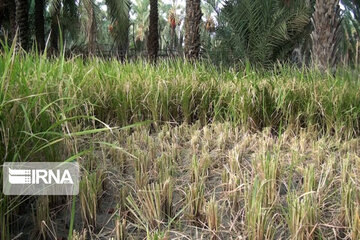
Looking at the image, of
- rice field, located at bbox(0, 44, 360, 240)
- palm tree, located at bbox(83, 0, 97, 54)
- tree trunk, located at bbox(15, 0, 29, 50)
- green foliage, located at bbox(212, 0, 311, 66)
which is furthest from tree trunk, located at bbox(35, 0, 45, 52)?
rice field, located at bbox(0, 44, 360, 240)

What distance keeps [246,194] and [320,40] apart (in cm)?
344

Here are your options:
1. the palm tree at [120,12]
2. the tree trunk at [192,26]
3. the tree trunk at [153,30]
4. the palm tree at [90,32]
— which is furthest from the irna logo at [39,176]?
the palm tree at [120,12]

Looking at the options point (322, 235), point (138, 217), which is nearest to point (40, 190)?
point (138, 217)

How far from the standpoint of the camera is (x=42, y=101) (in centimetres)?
185

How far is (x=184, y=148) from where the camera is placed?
239 centimetres

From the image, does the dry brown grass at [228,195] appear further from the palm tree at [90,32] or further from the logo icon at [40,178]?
the palm tree at [90,32]

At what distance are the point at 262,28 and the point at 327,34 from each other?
14.6 feet

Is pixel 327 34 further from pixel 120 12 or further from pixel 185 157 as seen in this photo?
pixel 120 12

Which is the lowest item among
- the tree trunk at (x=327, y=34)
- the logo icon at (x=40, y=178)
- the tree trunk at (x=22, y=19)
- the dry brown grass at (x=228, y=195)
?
the dry brown grass at (x=228, y=195)

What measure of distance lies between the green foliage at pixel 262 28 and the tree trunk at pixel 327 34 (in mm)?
3797

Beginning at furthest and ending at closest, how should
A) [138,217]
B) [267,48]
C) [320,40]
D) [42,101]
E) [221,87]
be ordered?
[267,48], [320,40], [221,87], [42,101], [138,217]

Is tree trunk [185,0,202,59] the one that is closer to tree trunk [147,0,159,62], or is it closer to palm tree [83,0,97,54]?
palm tree [83,0,97,54]

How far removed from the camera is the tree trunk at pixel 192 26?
642 cm

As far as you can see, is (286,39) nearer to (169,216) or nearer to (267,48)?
(267,48)
